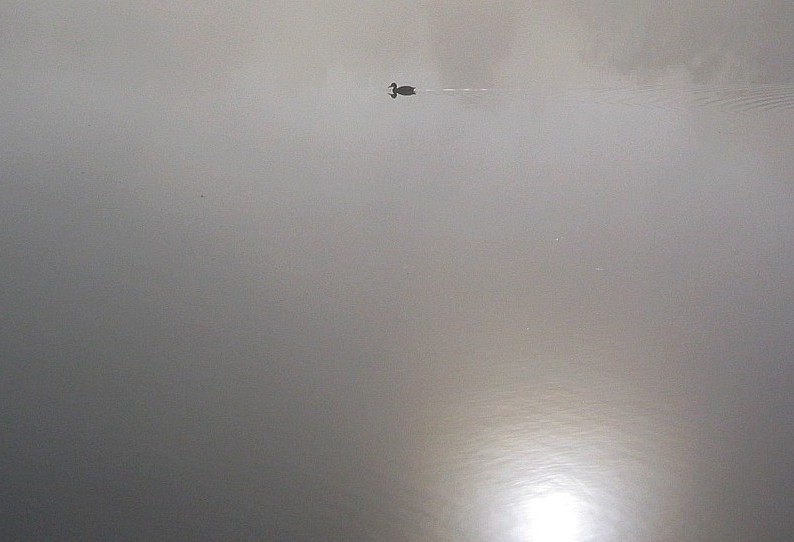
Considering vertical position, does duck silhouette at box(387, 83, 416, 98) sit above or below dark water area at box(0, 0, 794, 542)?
above

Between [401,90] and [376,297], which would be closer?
[376,297]

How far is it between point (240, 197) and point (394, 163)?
0.56 m

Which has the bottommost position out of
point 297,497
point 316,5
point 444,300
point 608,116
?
point 297,497

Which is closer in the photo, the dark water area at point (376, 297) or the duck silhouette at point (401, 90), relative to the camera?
the dark water area at point (376, 297)

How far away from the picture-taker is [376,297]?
1980 millimetres

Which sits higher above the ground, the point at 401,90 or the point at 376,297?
the point at 401,90

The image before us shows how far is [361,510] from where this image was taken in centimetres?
128

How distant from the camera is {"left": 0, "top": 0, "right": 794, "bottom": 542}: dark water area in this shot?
4.38ft

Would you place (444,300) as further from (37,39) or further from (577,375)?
(37,39)

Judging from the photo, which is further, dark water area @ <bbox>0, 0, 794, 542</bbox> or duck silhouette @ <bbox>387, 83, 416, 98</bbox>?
duck silhouette @ <bbox>387, 83, 416, 98</bbox>

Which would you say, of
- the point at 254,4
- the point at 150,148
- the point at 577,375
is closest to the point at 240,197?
the point at 150,148

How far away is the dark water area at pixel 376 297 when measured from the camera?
1336 millimetres

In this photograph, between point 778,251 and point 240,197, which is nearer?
point 778,251

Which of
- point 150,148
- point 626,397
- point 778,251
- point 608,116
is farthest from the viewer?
point 608,116
